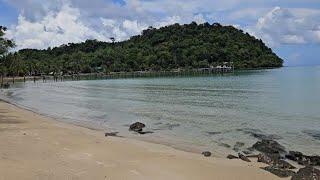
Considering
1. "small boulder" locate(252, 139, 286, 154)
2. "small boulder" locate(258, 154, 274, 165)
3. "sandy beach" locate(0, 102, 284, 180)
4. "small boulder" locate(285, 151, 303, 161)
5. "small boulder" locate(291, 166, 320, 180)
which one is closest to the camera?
"small boulder" locate(291, 166, 320, 180)

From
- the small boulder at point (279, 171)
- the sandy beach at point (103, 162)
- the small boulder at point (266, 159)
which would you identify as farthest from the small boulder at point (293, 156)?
the small boulder at point (279, 171)

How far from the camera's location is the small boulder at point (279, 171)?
42.8ft

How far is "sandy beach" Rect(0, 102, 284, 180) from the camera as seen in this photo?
12.5 meters

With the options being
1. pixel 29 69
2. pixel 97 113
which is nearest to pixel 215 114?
pixel 97 113

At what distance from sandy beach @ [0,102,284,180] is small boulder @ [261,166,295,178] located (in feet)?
0.72

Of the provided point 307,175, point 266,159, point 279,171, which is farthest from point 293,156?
point 307,175

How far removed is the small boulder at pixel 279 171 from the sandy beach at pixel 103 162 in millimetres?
219

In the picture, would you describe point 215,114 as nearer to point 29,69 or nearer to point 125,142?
point 125,142

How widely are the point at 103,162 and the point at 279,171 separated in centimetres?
573

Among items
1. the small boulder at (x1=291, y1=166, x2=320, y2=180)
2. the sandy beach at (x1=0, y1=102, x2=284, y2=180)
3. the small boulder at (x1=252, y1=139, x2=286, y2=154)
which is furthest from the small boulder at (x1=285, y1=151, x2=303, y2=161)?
the small boulder at (x1=291, y1=166, x2=320, y2=180)

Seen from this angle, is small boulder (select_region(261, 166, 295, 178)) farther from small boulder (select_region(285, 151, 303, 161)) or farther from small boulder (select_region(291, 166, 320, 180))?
small boulder (select_region(285, 151, 303, 161))

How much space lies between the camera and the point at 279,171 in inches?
527

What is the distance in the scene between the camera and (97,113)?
37562mm

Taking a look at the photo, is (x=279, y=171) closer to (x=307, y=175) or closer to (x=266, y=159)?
(x=307, y=175)
